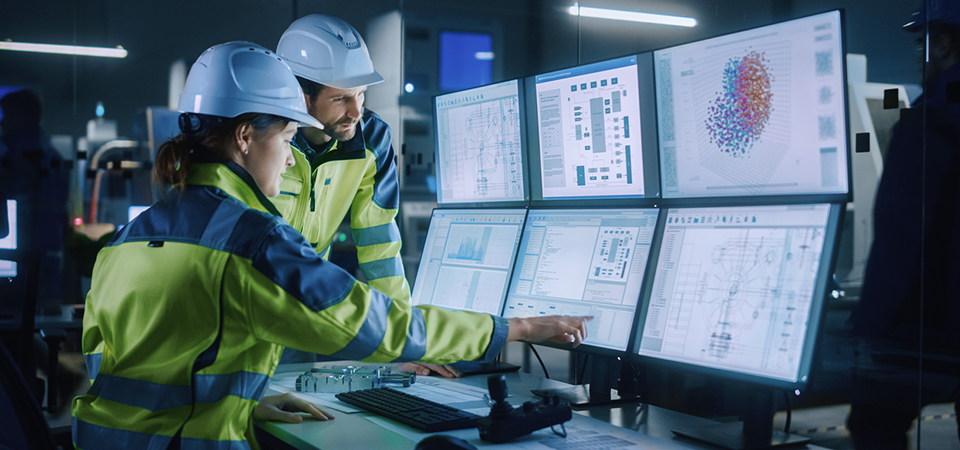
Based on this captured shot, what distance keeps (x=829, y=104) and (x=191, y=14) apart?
3.40 m

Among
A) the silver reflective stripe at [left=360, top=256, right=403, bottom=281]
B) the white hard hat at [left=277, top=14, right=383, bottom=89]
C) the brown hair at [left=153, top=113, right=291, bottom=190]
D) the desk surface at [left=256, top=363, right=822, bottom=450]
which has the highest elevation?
the white hard hat at [left=277, top=14, right=383, bottom=89]

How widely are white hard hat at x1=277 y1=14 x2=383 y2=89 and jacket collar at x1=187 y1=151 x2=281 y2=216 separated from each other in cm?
73

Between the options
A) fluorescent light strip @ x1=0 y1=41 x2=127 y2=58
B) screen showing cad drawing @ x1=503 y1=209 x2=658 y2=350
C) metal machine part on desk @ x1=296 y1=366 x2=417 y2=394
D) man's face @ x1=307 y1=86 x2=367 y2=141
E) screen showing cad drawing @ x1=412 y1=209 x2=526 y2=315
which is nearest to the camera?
screen showing cad drawing @ x1=503 y1=209 x2=658 y2=350

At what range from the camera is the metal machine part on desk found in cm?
172

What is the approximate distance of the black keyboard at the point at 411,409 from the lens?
136 centimetres

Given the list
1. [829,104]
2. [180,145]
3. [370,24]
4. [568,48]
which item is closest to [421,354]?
[180,145]

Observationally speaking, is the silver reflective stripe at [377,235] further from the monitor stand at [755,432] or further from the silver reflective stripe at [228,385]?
the monitor stand at [755,432]

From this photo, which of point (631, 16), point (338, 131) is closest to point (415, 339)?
point (338, 131)

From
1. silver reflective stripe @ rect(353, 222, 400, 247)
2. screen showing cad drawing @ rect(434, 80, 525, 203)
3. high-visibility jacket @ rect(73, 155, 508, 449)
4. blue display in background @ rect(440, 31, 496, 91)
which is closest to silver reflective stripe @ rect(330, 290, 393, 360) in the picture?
high-visibility jacket @ rect(73, 155, 508, 449)

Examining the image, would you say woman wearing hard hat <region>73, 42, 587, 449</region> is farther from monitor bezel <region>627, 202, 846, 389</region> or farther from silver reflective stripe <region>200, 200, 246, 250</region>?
monitor bezel <region>627, 202, 846, 389</region>

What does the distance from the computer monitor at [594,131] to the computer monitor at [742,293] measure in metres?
0.19

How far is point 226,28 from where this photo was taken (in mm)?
3824

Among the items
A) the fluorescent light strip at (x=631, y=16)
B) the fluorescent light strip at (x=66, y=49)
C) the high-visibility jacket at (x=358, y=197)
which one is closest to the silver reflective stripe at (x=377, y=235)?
the high-visibility jacket at (x=358, y=197)

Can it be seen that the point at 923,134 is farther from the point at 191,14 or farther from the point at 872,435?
the point at 191,14
